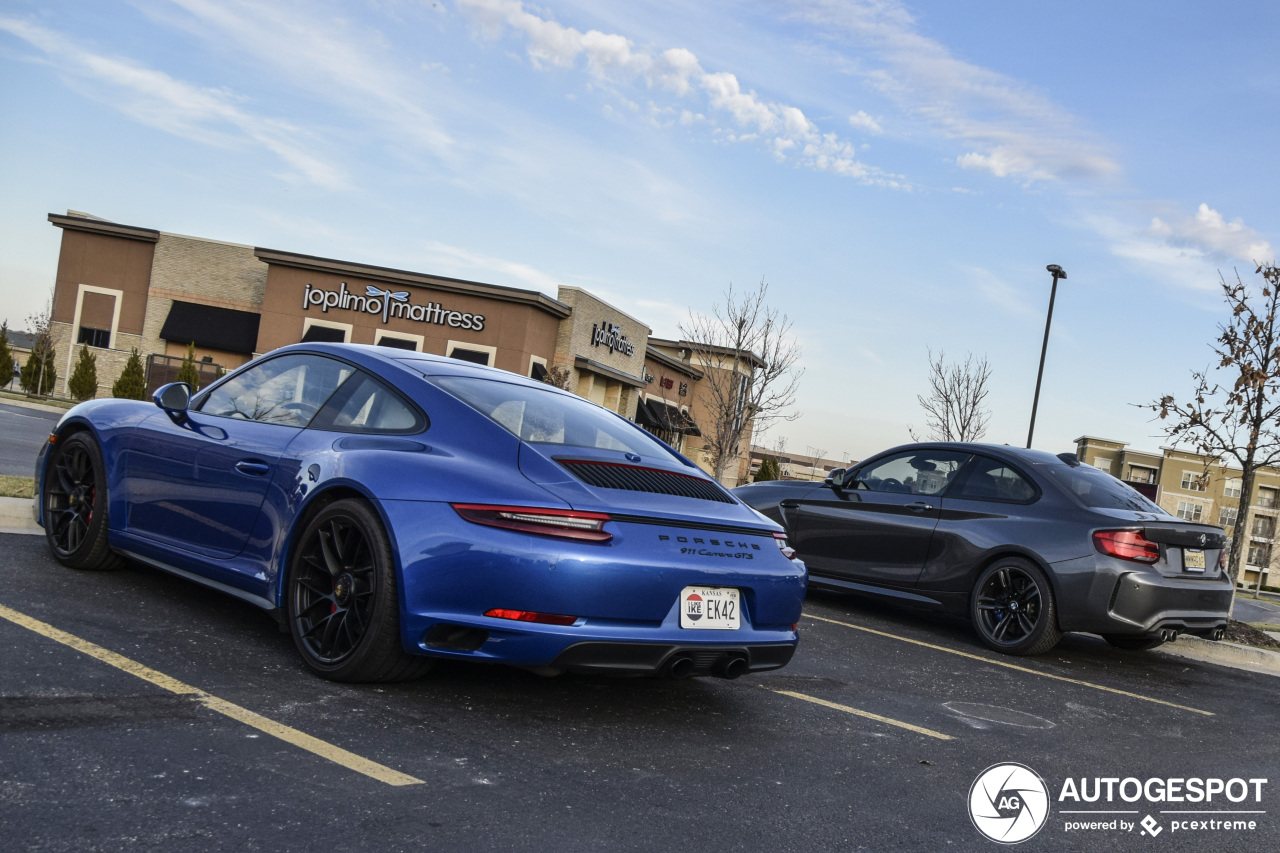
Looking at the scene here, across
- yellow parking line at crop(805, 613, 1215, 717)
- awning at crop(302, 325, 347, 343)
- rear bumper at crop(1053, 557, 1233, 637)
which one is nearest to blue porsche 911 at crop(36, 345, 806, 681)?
yellow parking line at crop(805, 613, 1215, 717)

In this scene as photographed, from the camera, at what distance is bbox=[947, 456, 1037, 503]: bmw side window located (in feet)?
26.2

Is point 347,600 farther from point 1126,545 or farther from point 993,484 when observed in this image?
point 993,484

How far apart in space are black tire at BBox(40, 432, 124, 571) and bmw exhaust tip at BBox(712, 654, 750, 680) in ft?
11.2

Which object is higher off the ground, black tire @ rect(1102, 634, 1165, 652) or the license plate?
the license plate

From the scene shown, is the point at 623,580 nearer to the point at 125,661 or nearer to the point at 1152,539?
the point at 125,661

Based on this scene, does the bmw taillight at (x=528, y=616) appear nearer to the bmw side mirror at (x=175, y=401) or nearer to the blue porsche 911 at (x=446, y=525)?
the blue porsche 911 at (x=446, y=525)

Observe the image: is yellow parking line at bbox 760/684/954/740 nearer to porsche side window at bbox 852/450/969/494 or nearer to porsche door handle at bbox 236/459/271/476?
porsche door handle at bbox 236/459/271/476

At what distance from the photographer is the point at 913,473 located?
8672 mm

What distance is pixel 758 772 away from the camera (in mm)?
3816

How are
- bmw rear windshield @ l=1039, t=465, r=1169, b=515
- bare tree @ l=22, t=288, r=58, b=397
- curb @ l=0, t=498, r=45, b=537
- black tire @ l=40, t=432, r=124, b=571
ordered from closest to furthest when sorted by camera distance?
black tire @ l=40, t=432, r=124, b=571 → curb @ l=0, t=498, r=45, b=537 → bmw rear windshield @ l=1039, t=465, r=1169, b=515 → bare tree @ l=22, t=288, r=58, b=397

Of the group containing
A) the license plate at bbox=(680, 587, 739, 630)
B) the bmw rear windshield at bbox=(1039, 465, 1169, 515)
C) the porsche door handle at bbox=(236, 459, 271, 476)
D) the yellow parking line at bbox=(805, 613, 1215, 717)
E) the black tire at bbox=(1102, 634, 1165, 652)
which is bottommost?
the yellow parking line at bbox=(805, 613, 1215, 717)

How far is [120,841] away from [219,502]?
2.43 metres

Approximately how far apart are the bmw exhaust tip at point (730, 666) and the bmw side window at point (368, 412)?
5.11 feet

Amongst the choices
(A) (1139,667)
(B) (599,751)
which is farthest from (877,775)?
(A) (1139,667)
